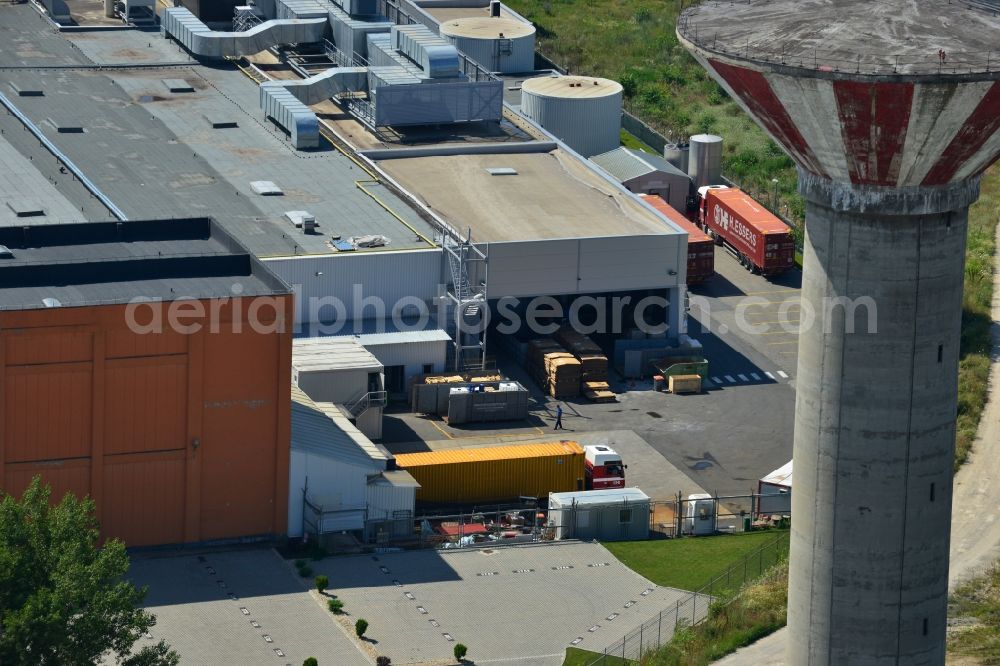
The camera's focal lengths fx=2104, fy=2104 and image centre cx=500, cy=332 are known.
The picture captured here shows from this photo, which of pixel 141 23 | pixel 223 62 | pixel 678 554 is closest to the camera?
pixel 678 554

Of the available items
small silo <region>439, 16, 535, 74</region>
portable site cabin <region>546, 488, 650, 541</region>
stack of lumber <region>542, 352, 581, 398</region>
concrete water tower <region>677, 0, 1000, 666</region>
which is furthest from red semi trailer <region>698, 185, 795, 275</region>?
concrete water tower <region>677, 0, 1000, 666</region>

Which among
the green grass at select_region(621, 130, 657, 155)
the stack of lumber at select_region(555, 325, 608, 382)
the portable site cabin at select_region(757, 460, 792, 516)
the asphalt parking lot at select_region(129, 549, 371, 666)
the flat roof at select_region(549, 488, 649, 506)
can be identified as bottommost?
the asphalt parking lot at select_region(129, 549, 371, 666)

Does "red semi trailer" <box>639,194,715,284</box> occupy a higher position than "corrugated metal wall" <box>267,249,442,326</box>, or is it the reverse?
"corrugated metal wall" <box>267,249,442,326</box>

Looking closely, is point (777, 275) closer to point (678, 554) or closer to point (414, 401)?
point (414, 401)

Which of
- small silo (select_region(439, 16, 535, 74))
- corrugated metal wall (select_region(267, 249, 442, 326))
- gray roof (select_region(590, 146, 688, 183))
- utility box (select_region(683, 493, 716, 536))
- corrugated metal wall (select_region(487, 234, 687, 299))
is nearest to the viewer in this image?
utility box (select_region(683, 493, 716, 536))

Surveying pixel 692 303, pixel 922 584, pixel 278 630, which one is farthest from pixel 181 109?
pixel 922 584

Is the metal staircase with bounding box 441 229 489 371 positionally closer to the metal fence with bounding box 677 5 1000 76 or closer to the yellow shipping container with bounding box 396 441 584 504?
the yellow shipping container with bounding box 396 441 584 504

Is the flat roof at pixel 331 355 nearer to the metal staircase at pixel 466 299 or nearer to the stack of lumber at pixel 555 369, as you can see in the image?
the metal staircase at pixel 466 299
